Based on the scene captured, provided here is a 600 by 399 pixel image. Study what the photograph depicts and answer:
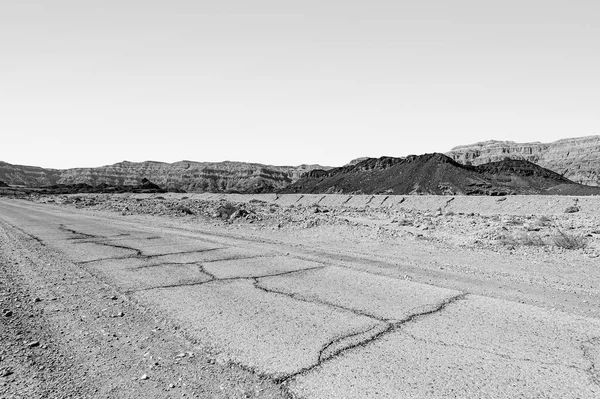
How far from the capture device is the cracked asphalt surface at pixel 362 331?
332 centimetres

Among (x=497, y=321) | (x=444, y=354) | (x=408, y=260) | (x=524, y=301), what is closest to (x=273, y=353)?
(x=444, y=354)

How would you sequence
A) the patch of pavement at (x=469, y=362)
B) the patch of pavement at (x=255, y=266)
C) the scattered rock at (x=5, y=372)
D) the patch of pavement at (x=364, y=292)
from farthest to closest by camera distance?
the patch of pavement at (x=255, y=266) → the patch of pavement at (x=364, y=292) → the scattered rock at (x=5, y=372) → the patch of pavement at (x=469, y=362)

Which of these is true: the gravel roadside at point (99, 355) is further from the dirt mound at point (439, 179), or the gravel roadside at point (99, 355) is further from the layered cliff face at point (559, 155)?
the layered cliff face at point (559, 155)

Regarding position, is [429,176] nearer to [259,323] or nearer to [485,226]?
[485,226]

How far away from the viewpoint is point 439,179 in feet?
247

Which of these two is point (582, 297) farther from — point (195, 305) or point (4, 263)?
point (4, 263)

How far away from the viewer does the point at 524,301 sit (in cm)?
568

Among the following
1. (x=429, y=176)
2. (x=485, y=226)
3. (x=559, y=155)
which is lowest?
(x=485, y=226)

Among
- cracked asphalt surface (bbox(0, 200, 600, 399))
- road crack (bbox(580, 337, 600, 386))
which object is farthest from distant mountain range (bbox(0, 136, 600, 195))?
road crack (bbox(580, 337, 600, 386))

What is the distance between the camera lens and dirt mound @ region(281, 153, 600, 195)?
68.1 m

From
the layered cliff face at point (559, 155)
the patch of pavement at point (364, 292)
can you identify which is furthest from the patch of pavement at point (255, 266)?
the layered cliff face at point (559, 155)

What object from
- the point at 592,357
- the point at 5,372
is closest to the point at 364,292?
the point at 592,357

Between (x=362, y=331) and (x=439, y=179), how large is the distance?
2977 inches

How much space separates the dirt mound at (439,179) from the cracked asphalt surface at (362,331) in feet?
186
